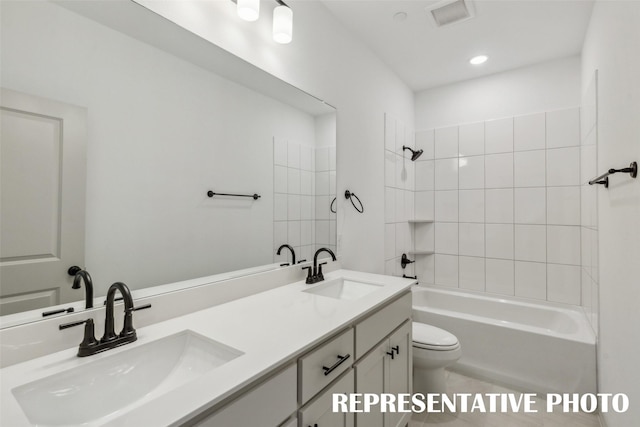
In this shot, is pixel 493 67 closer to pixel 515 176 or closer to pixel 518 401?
pixel 515 176

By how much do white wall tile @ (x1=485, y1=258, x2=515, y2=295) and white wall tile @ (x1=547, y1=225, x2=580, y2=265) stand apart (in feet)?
1.07

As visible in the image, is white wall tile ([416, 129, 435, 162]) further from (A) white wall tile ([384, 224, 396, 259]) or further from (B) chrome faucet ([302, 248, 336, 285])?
(B) chrome faucet ([302, 248, 336, 285])

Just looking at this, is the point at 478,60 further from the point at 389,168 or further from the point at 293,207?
the point at 293,207

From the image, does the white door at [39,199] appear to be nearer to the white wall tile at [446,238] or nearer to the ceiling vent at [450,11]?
the ceiling vent at [450,11]

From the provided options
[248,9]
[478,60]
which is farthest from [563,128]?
[248,9]

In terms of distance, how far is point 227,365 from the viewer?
2.48 feet

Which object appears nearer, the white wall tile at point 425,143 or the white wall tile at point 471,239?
the white wall tile at point 471,239

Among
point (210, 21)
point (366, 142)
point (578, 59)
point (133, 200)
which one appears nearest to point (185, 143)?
point (133, 200)

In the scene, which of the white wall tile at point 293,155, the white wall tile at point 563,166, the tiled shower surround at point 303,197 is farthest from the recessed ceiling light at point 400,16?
the white wall tile at point 563,166

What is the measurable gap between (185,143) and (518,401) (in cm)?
263

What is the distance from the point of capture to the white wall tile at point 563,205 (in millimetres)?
2498

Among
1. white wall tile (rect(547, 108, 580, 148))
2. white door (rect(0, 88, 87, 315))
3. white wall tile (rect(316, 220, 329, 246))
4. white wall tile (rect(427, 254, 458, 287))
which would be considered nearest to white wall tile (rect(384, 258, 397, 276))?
white wall tile (rect(427, 254, 458, 287))

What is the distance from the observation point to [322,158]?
1.90 meters

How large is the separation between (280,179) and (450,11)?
1609mm
